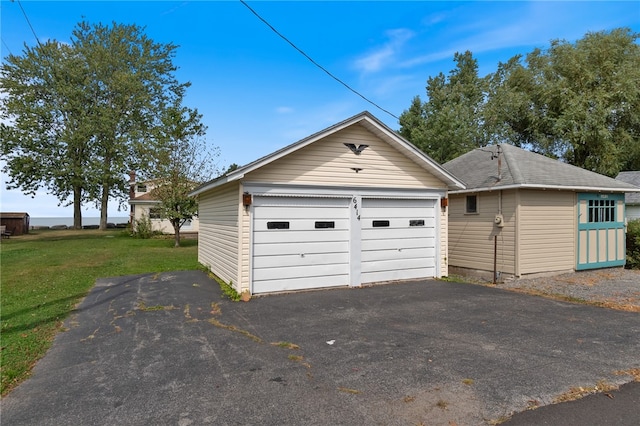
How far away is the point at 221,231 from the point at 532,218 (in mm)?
8788

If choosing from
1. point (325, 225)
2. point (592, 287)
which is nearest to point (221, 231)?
point (325, 225)

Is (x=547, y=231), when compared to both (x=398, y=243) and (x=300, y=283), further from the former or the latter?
(x=300, y=283)

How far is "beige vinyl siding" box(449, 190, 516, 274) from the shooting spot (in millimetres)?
10461

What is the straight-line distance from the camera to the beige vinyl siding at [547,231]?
10344 millimetres

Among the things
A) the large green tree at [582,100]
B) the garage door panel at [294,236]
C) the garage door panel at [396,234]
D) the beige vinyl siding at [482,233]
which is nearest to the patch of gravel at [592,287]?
the beige vinyl siding at [482,233]

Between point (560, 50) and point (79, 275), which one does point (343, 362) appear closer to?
point (79, 275)


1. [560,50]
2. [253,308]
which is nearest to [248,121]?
[253,308]

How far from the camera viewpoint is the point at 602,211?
1199 centimetres

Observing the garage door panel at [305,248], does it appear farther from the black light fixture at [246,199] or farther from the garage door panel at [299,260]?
the black light fixture at [246,199]

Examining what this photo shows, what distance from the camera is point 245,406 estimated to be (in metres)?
3.43

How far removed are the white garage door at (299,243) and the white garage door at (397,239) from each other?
25.1 inches

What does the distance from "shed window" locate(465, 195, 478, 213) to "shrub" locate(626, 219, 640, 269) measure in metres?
6.22

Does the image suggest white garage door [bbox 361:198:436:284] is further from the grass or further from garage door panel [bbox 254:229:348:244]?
the grass

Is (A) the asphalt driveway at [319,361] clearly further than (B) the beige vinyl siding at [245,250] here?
No
